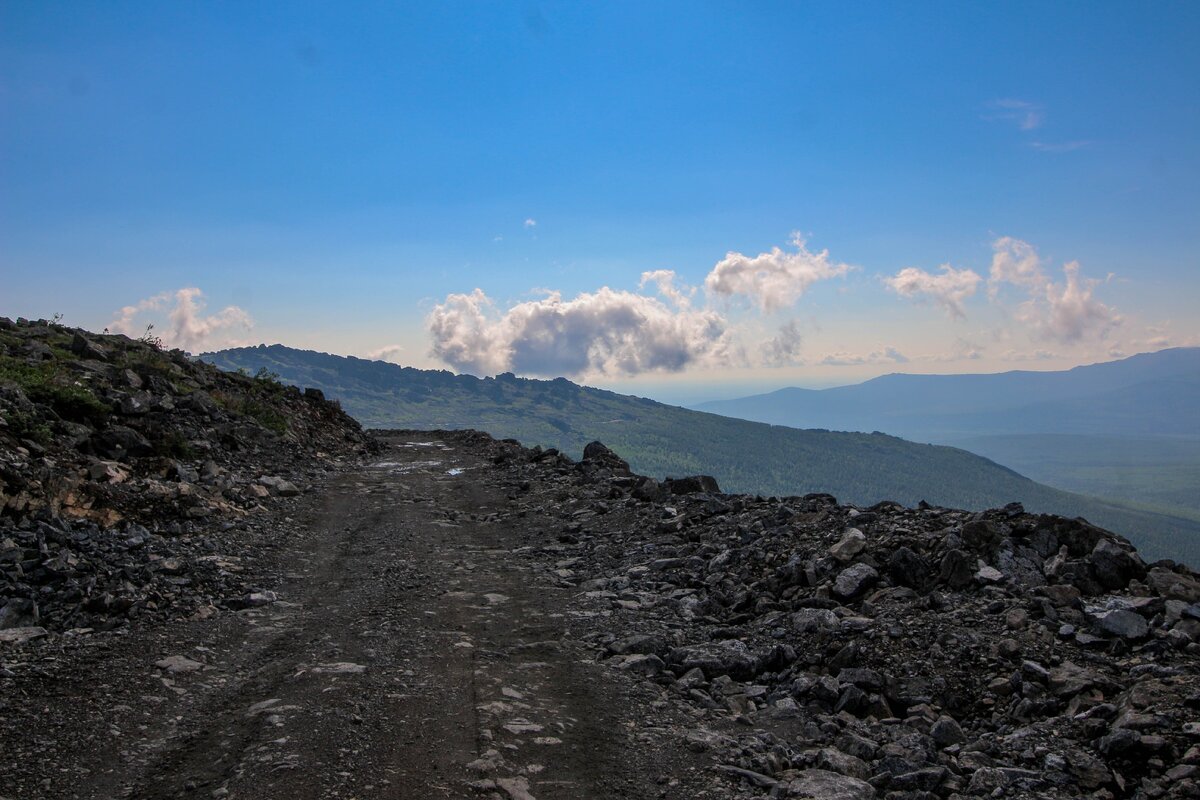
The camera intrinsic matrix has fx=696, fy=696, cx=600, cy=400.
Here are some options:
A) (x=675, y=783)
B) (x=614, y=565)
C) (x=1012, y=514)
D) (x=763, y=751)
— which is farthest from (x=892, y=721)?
(x=614, y=565)

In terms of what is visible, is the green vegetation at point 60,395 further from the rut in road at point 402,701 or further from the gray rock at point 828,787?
the gray rock at point 828,787

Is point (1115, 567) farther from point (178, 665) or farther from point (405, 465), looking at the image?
point (405, 465)

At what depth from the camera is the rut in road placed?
638 centimetres

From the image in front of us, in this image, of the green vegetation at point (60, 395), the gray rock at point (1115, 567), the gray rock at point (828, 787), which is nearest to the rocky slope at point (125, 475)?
the green vegetation at point (60, 395)

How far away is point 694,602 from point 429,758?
651cm

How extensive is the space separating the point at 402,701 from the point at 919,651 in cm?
654

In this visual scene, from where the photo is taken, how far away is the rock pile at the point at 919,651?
668cm

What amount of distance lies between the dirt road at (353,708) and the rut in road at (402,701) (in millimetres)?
24

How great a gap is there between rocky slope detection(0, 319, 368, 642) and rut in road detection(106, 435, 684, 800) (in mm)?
1940

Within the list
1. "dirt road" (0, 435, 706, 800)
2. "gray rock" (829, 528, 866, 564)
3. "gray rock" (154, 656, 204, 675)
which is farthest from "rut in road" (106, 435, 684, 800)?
"gray rock" (829, 528, 866, 564)

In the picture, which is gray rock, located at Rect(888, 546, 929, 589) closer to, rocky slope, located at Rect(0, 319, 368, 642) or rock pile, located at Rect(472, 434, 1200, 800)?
rock pile, located at Rect(472, 434, 1200, 800)

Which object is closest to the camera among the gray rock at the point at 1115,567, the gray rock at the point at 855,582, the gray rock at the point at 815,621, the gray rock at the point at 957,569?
the gray rock at the point at 1115,567

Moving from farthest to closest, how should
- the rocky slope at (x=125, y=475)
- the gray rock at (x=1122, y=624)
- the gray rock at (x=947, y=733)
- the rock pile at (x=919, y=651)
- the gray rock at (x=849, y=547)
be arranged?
the gray rock at (x=849, y=547)
the rocky slope at (x=125, y=475)
the gray rock at (x=1122, y=624)
the gray rock at (x=947, y=733)
the rock pile at (x=919, y=651)

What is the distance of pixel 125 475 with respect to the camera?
17922 mm
